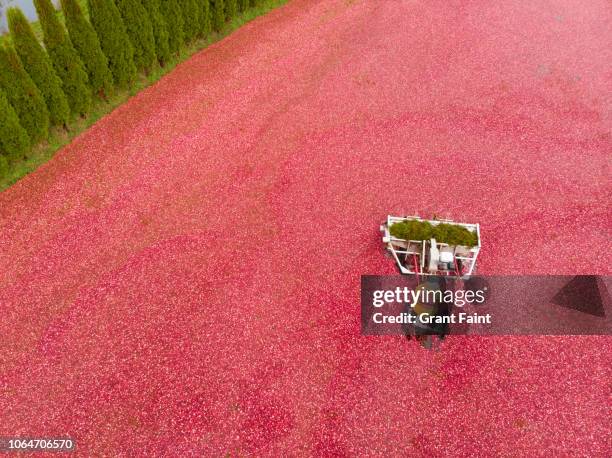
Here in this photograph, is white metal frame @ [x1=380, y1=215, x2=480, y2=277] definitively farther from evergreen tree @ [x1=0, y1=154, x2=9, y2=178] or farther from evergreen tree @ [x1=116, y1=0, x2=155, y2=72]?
evergreen tree @ [x1=116, y1=0, x2=155, y2=72]

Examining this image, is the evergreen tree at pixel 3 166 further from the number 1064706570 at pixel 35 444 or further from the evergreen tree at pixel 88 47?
the number 1064706570 at pixel 35 444

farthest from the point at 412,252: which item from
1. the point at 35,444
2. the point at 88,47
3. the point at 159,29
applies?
the point at 159,29

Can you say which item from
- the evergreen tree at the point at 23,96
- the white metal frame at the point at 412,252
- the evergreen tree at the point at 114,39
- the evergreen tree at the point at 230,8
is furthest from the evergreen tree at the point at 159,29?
the white metal frame at the point at 412,252

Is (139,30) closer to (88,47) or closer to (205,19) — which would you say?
(88,47)

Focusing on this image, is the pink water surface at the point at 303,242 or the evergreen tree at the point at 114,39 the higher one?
the evergreen tree at the point at 114,39

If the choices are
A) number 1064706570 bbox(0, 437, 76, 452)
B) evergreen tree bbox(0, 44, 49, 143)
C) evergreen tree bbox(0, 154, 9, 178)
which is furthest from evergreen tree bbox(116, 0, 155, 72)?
number 1064706570 bbox(0, 437, 76, 452)

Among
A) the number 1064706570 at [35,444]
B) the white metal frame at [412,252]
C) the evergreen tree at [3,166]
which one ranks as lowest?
the number 1064706570 at [35,444]
